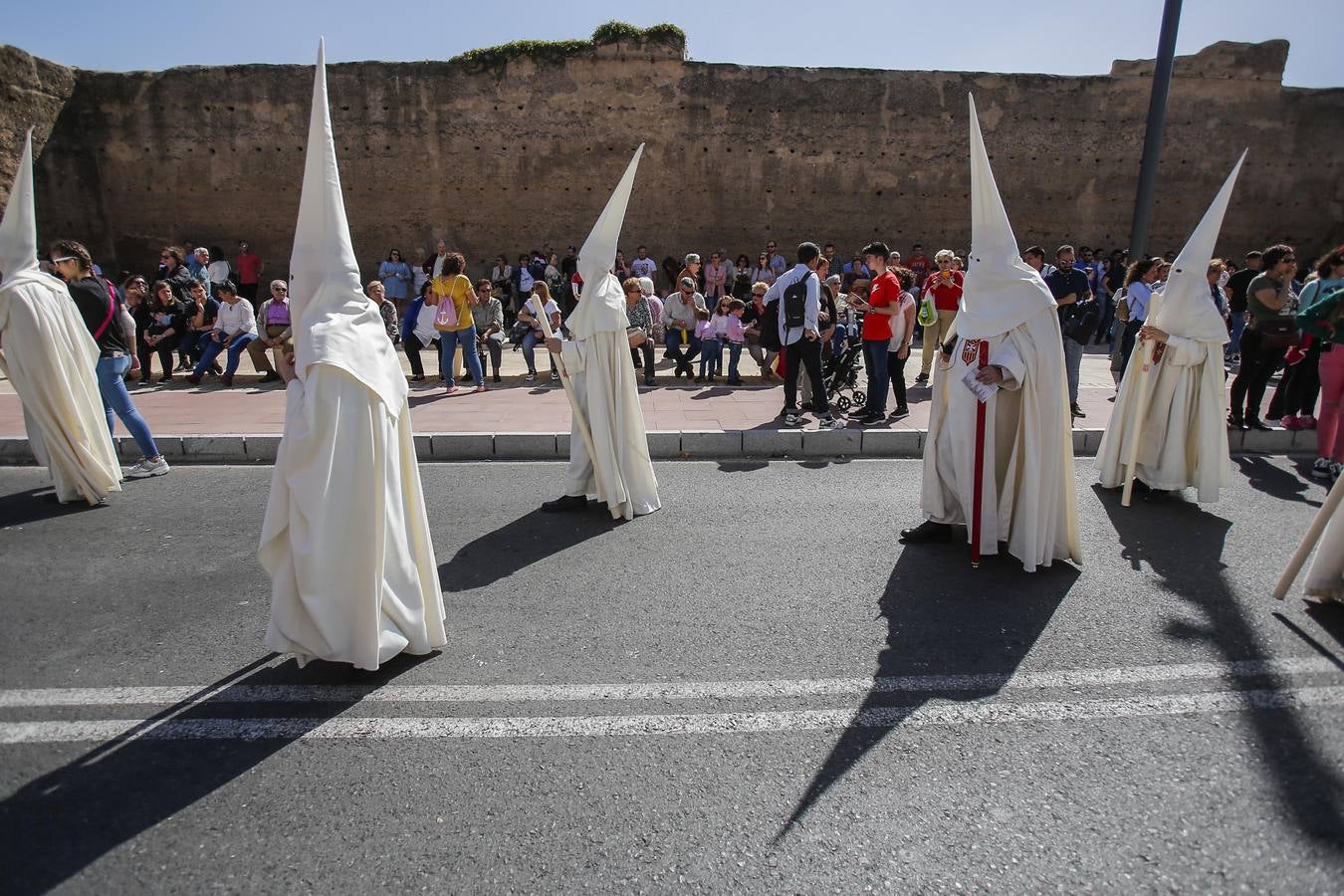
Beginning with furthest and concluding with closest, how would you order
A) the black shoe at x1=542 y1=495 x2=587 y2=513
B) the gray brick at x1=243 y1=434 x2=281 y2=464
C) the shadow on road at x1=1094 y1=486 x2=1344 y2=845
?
the gray brick at x1=243 y1=434 x2=281 y2=464 → the black shoe at x1=542 y1=495 x2=587 y2=513 → the shadow on road at x1=1094 y1=486 x2=1344 y2=845

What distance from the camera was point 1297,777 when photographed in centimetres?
270

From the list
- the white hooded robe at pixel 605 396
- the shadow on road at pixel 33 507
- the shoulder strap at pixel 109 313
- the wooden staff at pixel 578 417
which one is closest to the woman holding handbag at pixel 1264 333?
the white hooded robe at pixel 605 396

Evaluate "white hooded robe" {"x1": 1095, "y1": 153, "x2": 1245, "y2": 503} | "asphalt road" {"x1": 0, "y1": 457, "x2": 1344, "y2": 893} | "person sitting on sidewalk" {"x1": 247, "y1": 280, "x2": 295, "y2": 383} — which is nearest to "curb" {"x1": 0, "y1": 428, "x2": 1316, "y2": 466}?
"white hooded robe" {"x1": 1095, "y1": 153, "x2": 1245, "y2": 503}

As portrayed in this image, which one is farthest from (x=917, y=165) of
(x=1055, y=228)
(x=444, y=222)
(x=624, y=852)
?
(x=624, y=852)

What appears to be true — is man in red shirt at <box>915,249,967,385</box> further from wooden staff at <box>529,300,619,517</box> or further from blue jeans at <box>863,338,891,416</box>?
wooden staff at <box>529,300,619,517</box>

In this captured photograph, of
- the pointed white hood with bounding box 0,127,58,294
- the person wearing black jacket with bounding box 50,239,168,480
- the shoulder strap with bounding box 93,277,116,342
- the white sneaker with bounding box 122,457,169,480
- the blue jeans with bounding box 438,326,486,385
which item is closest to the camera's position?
the pointed white hood with bounding box 0,127,58,294

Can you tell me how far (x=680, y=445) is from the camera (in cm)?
767

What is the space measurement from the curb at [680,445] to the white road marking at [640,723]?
4483 mm

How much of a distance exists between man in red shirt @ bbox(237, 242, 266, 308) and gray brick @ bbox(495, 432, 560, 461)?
1400cm

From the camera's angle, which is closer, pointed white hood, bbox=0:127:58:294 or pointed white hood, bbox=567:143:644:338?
pointed white hood, bbox=567:143:644:338

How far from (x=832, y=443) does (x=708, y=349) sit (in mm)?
3994

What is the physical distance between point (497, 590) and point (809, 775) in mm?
2208

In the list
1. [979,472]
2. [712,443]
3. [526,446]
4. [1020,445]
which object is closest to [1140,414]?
[1020,445]

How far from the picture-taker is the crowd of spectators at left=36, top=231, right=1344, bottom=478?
7.31 metres
